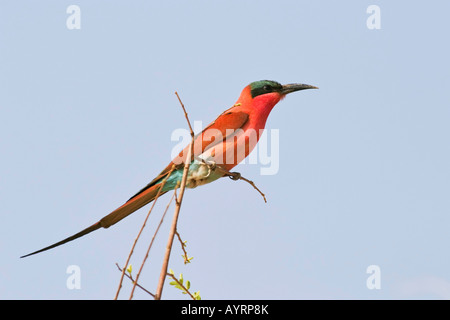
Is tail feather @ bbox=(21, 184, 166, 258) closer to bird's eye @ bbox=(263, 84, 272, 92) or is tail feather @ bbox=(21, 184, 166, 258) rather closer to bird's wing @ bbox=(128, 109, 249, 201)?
bird's wing @ bbox=(128, 109, 249, 201)

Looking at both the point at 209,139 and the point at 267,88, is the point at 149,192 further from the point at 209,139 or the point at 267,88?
the point at 267,88

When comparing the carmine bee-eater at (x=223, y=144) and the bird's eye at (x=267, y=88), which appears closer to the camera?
the carmine bee-eater at (x=223, y=144)

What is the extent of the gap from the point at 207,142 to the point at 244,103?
0.66 metres

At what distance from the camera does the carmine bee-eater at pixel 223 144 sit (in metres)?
3.52

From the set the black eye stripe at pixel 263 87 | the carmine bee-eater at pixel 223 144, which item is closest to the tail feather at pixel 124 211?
the carmine bee-eater at pixel 223 144

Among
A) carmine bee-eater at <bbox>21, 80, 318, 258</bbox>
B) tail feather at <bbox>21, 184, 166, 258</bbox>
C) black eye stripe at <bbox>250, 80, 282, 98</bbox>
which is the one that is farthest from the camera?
black eye stripe at <bbox>250, 80, 282, 98</bbox>

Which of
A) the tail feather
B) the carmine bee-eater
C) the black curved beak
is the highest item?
the black curved beak

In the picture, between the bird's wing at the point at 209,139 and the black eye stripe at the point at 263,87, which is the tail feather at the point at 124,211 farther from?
the black eye stripe at the point at 263,87

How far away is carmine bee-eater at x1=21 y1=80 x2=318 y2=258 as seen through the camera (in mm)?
3516

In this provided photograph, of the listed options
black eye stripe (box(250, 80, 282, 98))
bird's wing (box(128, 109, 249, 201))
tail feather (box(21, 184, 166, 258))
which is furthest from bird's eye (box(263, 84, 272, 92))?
tail feather (box(21, 184, 166, 258))

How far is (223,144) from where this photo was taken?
3.80 meters
